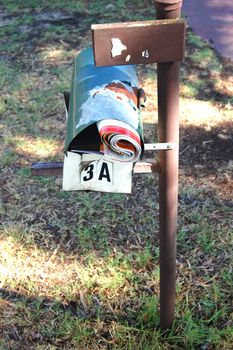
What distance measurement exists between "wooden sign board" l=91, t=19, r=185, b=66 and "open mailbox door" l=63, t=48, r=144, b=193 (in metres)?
0.14

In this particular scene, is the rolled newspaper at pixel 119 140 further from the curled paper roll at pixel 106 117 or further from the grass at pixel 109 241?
the grass at pixel 109 241

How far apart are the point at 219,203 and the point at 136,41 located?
1617 mm

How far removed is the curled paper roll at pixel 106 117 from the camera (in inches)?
52.7

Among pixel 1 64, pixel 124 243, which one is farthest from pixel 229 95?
pixel 1 64

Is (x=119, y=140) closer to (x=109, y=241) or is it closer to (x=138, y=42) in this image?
(x=138, y=42)

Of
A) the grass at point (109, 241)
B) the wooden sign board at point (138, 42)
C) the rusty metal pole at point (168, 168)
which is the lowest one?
the grass at point (109, 241)

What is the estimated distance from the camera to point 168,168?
1576 millimetres

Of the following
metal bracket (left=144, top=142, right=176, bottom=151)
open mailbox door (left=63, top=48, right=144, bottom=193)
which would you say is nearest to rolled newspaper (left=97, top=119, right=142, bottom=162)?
open mailbox door (left=63, top=48, right=144, bottom=193)

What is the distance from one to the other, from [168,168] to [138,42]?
46cm

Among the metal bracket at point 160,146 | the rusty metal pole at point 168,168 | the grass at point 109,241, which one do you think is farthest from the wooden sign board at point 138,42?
the grass at point 109,241

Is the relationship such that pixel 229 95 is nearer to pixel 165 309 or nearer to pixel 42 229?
pixel 42 229

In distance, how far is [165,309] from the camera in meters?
1.94

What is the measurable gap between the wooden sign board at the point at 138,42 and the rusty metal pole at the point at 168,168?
0.24 ft

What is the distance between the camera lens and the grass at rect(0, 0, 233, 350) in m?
2.08
